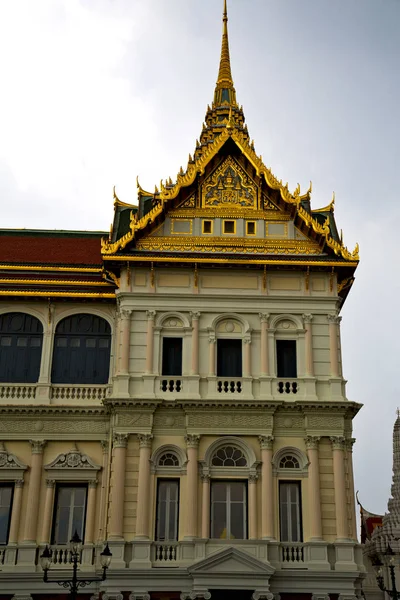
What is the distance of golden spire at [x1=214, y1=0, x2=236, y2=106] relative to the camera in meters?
34.0

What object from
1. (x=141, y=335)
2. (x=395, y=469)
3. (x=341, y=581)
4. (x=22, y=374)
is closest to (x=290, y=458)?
(x=341, y=581)

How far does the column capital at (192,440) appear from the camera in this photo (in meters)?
23.7

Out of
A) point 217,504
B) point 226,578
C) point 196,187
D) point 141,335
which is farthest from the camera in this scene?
point 196,187

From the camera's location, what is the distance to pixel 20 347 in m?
26.0

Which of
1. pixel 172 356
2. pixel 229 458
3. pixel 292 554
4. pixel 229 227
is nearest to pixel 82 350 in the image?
pixel 172 356

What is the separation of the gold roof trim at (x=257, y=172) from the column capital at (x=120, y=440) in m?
5.85

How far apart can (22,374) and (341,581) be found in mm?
11632

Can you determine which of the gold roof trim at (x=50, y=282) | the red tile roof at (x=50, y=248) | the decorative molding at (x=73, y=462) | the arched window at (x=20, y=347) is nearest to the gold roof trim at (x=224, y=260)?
the gold roof trim at (x=50, y=282)

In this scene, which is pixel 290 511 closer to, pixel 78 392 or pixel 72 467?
pixel 72 467

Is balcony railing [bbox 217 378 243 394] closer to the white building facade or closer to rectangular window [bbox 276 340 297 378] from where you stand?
the white building facade

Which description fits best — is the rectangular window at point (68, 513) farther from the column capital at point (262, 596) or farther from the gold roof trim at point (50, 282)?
the gold roof trim at point (50, 282)

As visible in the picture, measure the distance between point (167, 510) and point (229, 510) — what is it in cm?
183

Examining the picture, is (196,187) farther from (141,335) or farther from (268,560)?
(268,560)

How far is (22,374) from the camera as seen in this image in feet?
84.1
